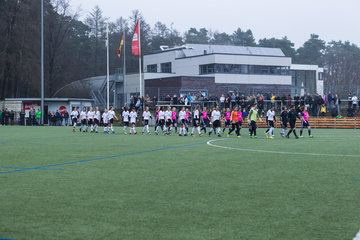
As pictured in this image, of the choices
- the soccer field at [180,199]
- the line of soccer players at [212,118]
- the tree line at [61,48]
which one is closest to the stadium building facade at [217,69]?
the tree line at [61,48]

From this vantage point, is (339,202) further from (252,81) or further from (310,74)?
(310,74)

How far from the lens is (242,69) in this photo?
230 ft

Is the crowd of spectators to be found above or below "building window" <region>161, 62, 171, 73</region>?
below

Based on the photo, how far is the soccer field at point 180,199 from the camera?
6.14 m

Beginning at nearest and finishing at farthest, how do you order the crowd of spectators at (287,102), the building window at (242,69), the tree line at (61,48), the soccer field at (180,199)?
the soccer field at (180,199), the crowd of spectators at (287,102), the tree line at (61,48), the building window at (242,69)

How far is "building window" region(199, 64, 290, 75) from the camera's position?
225 feet

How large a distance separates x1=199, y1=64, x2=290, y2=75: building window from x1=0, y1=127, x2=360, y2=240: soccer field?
5459 centimetres

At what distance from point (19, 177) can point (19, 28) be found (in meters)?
53.0

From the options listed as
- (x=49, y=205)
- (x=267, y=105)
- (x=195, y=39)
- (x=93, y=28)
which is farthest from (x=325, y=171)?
(x=195, y=39)

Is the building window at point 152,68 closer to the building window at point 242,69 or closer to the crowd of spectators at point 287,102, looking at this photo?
the building window at point 242,69

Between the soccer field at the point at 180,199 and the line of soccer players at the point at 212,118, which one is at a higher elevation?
the line of soccer players at the point at 212,118

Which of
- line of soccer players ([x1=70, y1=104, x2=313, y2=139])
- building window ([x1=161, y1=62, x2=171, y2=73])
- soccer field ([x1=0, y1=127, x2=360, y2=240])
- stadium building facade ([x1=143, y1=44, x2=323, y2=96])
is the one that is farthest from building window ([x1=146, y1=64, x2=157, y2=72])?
soccer field ([x1=0, y1=127, x2=360, y2=240])

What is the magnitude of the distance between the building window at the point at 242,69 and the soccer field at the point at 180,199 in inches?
2149

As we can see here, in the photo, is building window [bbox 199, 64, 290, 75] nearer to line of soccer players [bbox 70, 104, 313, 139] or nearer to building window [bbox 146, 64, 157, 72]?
building window [bbox 146, 64, 157, 72]
